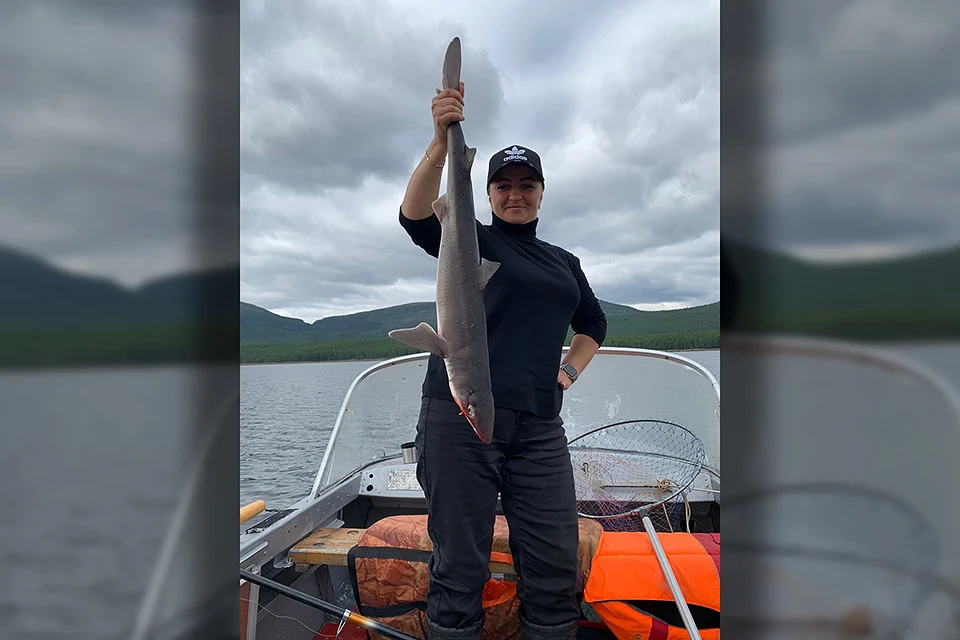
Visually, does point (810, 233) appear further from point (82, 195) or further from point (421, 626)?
point (421, 626)

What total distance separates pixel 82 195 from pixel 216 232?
0.10 m

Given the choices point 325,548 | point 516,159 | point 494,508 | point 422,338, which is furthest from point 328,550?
point 516,159

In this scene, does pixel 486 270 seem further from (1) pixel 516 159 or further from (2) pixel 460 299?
(1) pixel 516 159

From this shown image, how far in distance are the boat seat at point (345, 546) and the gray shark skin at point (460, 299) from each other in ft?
2.76

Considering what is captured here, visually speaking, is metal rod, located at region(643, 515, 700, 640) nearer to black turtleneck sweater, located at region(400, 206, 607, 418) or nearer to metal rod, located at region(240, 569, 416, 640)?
black turtleneck sweater, located at region(400, 206, 607, 418)

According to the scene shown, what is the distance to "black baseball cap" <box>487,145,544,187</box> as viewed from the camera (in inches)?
83.4

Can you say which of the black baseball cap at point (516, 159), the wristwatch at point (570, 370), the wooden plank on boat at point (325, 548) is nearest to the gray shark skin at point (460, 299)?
the black baseball cap at point (516, 159)

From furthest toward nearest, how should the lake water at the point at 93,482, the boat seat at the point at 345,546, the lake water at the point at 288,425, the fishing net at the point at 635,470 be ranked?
the lake water at the point at 288,425 → the fishing net at the point at 635,470 → the boat seat at the point at 345,546 → the lake water at the point at 93,482

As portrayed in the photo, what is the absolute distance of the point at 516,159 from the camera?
211 centimetres

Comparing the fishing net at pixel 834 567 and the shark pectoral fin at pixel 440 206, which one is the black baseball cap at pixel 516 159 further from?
the fishing net at pixel 834 567

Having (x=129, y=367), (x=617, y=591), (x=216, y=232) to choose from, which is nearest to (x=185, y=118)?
(x=216, y=232)

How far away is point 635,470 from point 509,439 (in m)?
1.96

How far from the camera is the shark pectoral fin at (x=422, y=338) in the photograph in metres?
1.74

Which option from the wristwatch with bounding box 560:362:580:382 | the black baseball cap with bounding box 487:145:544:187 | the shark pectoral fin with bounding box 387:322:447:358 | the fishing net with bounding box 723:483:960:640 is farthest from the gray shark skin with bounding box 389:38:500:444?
the fishing net with bounding box 723:483:960:640
